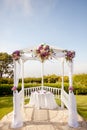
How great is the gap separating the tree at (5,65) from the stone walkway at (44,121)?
13602mm

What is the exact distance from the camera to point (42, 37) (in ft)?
33.6

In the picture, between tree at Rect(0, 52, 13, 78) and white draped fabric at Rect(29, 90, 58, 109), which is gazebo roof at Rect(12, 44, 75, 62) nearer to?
white draped fabric at Rect(29, 90, 58, 109)

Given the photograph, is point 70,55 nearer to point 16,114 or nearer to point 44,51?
point 44,51

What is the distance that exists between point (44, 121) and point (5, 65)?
51.1 feet

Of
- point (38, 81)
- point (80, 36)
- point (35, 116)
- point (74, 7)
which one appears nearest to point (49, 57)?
point (35, 116)

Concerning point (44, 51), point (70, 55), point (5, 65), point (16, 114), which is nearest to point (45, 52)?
point (44, 51)

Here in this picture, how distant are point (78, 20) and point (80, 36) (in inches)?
93.2

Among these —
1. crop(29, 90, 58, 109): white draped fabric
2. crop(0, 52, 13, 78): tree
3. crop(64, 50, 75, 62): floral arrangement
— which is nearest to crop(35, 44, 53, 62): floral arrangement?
crop(64, 50, 75, 62): floral arrangement

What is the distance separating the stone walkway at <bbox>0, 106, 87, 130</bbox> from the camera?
623cm

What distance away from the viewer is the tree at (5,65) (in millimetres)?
21297

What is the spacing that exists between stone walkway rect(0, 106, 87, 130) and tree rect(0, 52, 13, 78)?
1360 cm

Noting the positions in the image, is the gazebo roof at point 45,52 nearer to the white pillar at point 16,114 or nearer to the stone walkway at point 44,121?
the white pillar at point 16,114

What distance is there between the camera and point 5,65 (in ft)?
71.3

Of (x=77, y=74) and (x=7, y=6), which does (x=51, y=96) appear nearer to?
(x=7, y=6)
